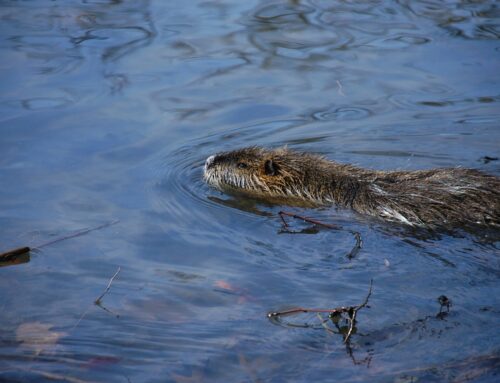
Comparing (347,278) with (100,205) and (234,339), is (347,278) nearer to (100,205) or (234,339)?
(234,339)

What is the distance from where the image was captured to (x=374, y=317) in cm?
403

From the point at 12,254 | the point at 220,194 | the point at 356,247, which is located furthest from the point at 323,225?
the point at 12,254

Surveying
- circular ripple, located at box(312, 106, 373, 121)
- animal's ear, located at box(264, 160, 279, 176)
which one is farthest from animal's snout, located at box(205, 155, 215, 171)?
circular ripple, located at box(312, 106, 373, 121)

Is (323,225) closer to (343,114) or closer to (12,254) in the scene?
(12,254)

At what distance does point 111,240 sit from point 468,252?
2.19 metres

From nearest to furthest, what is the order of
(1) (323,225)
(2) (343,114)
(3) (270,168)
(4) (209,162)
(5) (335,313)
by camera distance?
(5) (335,313), (1) (323,225), (3) (270,168), (4) (209,162), (2) (343,114)

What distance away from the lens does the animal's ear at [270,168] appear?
19.9 ft

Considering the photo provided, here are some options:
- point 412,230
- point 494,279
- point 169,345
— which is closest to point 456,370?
point 494,279

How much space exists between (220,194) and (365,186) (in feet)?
3.87

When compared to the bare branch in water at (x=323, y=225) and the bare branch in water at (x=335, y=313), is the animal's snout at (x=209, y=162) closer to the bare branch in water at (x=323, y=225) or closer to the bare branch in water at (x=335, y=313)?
the bare branch in water at (x=323, y=225)

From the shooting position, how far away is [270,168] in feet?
19.9

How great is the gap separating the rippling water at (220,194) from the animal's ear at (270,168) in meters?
0.29

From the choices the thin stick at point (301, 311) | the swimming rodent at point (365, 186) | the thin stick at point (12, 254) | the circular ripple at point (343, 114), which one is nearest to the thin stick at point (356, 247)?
the swimming rodent at point (365, 186)

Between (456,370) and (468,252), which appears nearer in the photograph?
(456,370)
